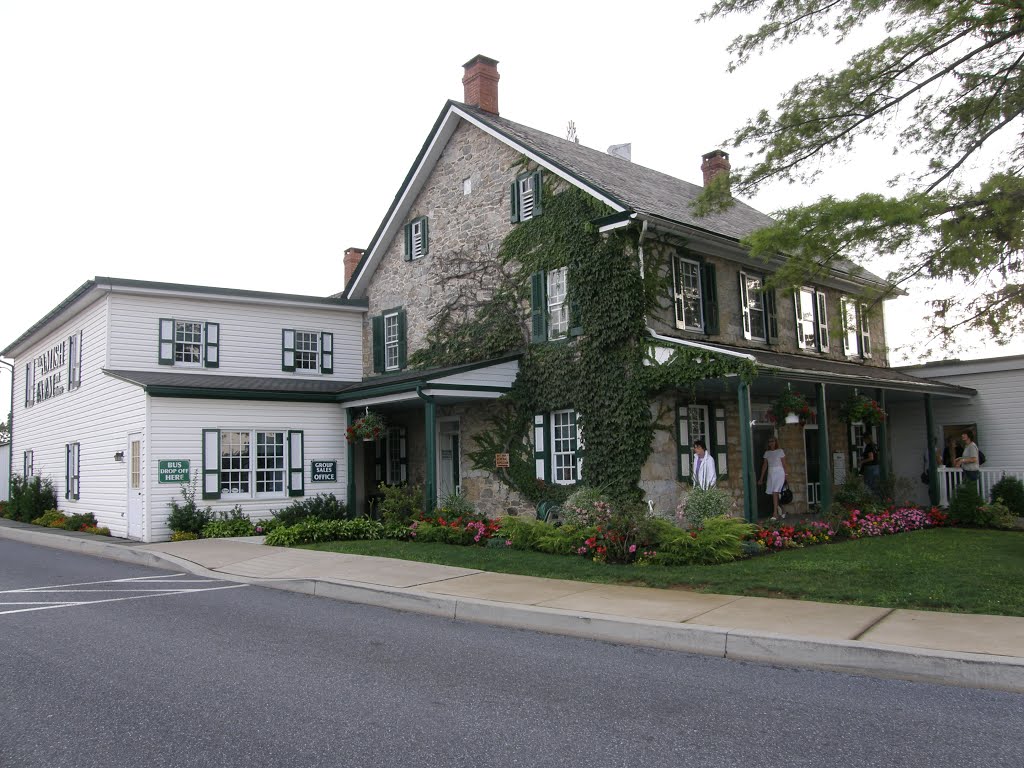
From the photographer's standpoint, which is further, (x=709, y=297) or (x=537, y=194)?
(x=537, y=194)

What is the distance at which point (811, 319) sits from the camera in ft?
64.5

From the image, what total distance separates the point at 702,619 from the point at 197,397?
43.0ft

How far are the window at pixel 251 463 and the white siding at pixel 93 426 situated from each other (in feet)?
5.41

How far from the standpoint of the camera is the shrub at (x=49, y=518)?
21.6 meters

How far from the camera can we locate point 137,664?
6.56 meters

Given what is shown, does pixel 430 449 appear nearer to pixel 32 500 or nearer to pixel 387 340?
pixel 387 340

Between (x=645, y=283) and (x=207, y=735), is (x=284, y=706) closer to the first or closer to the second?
(x=207, y=735)

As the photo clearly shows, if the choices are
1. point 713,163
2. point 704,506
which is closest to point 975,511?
point 704,506

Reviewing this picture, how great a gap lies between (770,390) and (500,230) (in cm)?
679

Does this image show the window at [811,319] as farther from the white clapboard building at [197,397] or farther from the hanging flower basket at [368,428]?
the white clapboard building at [197,397]

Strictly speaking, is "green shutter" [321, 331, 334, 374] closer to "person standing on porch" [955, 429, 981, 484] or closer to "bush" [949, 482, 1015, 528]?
"bush" [949, 482, 1015, 528]

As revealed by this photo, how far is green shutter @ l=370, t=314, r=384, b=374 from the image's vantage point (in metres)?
21.4

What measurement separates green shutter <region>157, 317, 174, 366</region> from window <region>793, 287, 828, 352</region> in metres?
14.5

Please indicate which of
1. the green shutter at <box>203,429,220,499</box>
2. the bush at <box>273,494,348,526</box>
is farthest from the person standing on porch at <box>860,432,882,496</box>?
the green shutter at <box>203,429,220,499</box>
